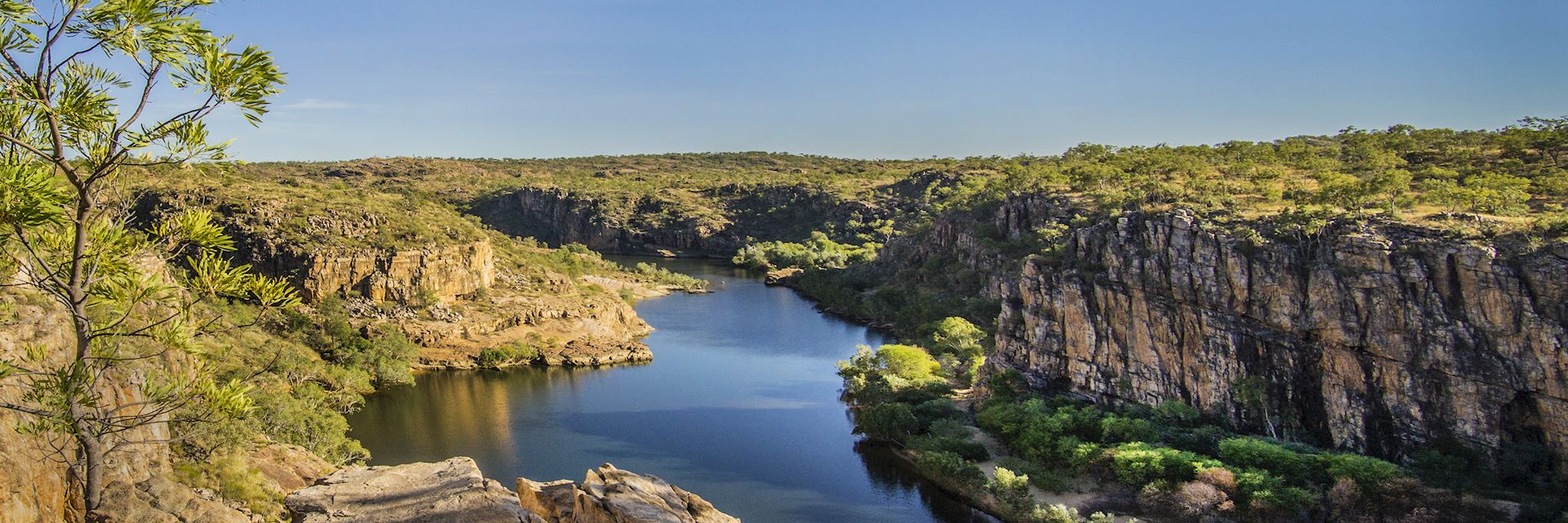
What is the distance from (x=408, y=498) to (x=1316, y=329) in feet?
116

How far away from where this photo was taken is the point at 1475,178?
1736 inches

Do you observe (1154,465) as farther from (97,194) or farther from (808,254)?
(808,254)

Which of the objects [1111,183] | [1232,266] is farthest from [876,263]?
[1232,266]

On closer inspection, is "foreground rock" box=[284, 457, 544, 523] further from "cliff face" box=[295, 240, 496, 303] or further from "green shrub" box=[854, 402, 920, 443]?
"cliff face" box=[295, 240, 496, 303]

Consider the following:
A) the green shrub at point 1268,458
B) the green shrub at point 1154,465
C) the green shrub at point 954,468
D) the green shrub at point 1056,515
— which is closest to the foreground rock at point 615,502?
the green shrub at point 1056,515

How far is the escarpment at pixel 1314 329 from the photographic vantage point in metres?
32.4

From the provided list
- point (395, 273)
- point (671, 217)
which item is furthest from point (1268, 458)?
point (671, 217)

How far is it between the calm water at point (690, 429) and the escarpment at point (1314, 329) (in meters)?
12.8

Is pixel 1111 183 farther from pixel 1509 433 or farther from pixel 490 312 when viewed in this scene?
pixel 490 312

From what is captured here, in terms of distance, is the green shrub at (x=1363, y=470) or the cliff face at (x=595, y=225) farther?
the cliff face at (x=595, y=225)

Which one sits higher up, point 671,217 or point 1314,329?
point 671,217

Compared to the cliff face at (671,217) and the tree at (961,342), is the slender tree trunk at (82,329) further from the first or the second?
the cliff face at (671,217)

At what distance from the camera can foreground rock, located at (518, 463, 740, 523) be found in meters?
25.2

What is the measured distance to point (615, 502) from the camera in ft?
84.0
